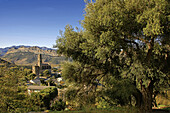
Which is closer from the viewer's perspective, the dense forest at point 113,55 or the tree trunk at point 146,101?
the dense forest at point 113,55

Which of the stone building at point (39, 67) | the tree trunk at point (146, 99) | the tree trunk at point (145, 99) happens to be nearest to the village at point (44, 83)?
the stone building at point (39, 67)

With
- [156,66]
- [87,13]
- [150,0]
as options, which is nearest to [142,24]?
[150,0]

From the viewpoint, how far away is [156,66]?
11.4 metres

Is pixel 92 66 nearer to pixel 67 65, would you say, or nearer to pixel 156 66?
pixel 67 65

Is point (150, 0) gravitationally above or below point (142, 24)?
above

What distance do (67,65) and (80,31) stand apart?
13.3 feet

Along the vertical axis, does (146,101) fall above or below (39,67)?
below

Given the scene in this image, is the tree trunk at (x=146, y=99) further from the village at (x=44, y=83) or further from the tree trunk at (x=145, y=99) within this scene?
the village at (x=44, y=83)

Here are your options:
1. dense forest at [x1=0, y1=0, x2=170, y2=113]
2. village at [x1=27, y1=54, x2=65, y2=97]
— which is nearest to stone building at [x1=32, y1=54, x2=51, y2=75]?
village at [x1=27, y1=54, x2=65, y2=97]

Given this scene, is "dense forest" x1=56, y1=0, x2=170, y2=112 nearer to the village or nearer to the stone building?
the village

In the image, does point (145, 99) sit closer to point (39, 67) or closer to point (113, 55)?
point (113, 55)

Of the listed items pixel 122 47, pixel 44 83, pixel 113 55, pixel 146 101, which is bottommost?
pixel 44 83

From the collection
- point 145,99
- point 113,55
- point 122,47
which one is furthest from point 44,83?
point 122,47

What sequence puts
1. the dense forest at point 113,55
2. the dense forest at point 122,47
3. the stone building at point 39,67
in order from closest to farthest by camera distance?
the dense forest at point 113,55 < the dense forest at point 122,47 < the stone building at point 39,67
